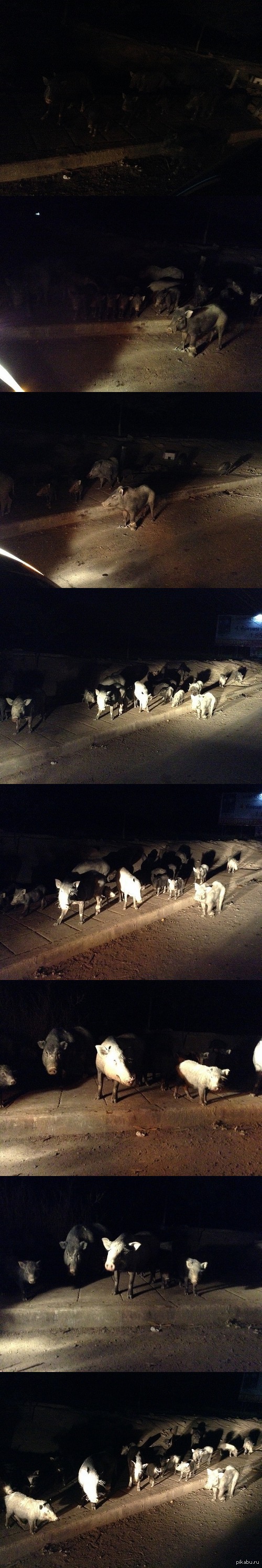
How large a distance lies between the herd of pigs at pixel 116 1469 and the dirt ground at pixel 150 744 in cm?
250

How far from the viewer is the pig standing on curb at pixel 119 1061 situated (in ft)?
14.2

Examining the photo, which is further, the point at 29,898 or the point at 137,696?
the point at 29,898

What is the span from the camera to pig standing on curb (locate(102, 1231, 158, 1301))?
424cm

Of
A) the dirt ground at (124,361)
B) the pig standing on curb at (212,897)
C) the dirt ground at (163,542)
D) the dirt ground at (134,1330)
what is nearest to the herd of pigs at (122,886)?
the pig standing on curb at (212,897)

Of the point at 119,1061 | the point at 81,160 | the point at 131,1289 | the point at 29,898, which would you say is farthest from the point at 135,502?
the point at 131,1289

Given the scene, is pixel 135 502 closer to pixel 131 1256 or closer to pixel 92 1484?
pixel 131 1256

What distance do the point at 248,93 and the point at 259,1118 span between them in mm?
3481

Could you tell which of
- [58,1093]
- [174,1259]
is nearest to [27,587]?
[58,1093]

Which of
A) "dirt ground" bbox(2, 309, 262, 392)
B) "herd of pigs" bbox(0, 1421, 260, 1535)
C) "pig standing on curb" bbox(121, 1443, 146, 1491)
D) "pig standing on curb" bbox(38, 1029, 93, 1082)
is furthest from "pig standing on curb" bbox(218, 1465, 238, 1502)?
"dirt ground" bbox(2, 309, 262, 392)

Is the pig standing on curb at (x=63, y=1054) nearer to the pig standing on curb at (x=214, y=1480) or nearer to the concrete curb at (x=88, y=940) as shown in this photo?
the concrete curb at (x=88, y=940)

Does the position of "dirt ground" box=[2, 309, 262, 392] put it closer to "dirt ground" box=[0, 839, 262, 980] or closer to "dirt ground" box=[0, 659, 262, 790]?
"dirt ground" box=[0, 659, 262, 790]

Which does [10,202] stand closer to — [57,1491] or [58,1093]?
[58,1093]

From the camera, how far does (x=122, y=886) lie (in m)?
4.42

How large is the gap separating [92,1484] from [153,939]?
1959 mm
